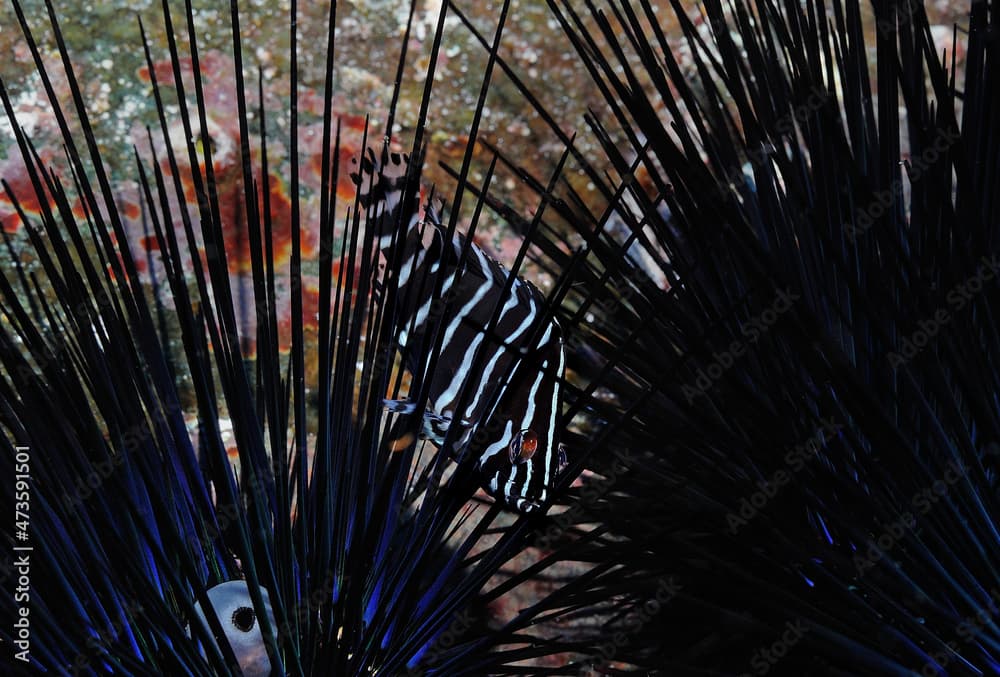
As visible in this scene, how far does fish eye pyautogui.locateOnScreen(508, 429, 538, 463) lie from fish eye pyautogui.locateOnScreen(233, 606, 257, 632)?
40 cm

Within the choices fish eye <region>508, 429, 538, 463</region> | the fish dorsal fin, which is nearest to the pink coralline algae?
the fish dorsal fin

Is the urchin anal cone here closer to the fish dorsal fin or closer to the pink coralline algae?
the fish dorsal fin

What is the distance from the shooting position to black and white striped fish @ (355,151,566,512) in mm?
1067

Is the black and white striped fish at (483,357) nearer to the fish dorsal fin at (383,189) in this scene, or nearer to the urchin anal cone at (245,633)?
the fish dorsal fin at (383,189)

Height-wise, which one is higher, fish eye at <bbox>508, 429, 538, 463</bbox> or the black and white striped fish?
the black and white striped fish

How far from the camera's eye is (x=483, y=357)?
40.3 inches

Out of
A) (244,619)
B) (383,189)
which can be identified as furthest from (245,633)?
(383,189)

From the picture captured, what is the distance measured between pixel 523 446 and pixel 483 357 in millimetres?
229

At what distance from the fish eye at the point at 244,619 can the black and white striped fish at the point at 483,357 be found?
31 cm

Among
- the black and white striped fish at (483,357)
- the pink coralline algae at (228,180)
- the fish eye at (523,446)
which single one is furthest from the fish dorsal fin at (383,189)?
the pink coralline algae at (228,180)

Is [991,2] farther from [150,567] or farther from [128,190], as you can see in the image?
[128,190]

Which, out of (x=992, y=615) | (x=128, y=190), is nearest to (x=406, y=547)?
(x=992, y=615)

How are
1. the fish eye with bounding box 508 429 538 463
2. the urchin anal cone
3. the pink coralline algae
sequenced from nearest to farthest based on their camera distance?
the urchin anal cone, the fish eye with bounding box 508 429 538 463, the pink coralline algae

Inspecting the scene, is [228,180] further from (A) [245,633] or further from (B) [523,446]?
(A) [245,633]
